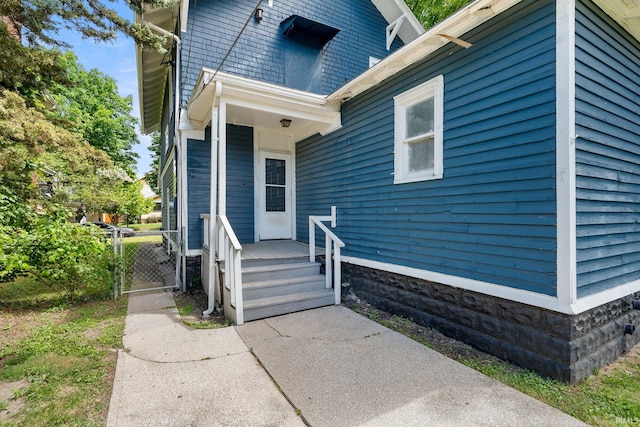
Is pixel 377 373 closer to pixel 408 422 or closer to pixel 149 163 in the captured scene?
pixel 408 422

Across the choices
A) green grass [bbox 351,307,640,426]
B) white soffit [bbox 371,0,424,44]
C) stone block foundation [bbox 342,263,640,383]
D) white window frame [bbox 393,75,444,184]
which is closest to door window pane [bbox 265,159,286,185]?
white window frame [bbox 393,75,444,184]

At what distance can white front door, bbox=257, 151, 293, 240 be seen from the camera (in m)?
6.46

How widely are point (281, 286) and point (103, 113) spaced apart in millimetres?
20647

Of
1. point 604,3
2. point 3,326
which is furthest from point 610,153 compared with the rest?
point 3,326

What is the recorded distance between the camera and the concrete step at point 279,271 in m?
4.46

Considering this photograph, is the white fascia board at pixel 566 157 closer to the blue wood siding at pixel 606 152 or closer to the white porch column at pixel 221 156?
the blue wood siding at pixel 606 152

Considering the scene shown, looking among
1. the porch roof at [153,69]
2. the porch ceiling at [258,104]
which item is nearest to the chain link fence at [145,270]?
the porch ceiling at [258,104]

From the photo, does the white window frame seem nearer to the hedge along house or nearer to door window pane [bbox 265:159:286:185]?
the hedge along house

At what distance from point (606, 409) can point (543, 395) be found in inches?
15.5

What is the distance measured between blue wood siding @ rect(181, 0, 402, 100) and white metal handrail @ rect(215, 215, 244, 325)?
296cm

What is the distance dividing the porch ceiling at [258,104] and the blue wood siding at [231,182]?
0.34m

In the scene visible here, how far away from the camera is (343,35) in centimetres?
732

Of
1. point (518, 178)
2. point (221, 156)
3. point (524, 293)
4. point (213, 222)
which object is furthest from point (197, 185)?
point (524, 293)

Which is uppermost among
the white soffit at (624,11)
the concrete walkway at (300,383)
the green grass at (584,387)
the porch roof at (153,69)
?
the porch roof at (153,69)
